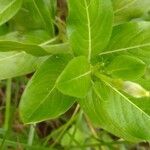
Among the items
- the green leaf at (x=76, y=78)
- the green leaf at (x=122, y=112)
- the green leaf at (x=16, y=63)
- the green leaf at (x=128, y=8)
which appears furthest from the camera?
the green leaf at (x=128, y=8)

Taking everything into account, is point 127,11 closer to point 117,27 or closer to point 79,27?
point 117,27

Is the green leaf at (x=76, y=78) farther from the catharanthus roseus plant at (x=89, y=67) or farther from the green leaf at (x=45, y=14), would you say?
the green leaf at (x=45, y=14)

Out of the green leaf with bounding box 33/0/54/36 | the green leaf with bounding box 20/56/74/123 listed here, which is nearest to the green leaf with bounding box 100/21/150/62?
the green leaf with bounding box 20/56/74/123

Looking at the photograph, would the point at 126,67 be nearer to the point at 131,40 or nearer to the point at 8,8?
the point at 131,40

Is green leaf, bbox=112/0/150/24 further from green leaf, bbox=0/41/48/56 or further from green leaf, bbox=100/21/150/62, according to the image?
green leaf, bbox=0/41/48/56

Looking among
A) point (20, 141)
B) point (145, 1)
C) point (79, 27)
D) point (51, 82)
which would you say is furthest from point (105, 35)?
point (20, 141)

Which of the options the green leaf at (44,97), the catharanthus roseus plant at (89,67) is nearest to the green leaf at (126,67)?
the catharanthus roseus plant at (89,67)
